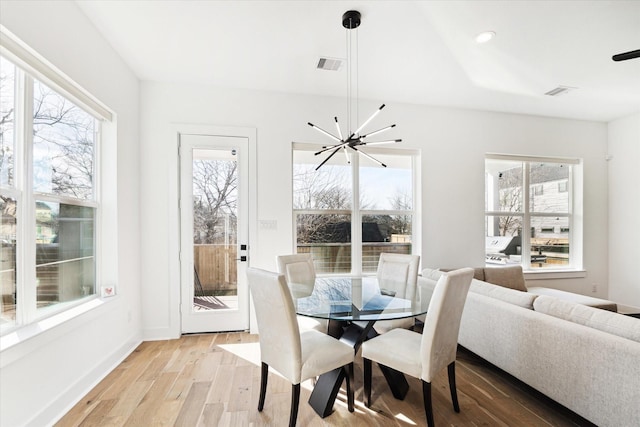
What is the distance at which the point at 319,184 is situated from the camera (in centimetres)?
382

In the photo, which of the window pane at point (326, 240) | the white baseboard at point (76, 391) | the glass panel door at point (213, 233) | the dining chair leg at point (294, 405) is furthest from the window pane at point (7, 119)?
the window pane at point (326, 240)

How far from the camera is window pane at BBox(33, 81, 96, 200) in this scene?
1.94m

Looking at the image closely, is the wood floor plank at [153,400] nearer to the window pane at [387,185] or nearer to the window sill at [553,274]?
the window pane at [387,185]

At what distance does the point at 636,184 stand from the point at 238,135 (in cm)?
555

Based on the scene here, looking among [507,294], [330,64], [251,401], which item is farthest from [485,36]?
[251,401]

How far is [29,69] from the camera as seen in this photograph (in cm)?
177

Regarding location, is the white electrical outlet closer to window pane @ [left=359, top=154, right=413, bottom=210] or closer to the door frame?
the door frame

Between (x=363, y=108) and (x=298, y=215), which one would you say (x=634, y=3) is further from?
(x=298, y=215)

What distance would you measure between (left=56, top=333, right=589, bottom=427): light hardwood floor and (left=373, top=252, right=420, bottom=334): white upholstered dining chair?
0.41 meters

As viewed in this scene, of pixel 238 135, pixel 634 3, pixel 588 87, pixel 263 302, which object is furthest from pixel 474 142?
pixel 263 302

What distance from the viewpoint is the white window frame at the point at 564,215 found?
4363 mm

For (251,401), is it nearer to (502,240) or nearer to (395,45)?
(395,45)

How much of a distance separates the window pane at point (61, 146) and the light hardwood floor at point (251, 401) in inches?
61.3

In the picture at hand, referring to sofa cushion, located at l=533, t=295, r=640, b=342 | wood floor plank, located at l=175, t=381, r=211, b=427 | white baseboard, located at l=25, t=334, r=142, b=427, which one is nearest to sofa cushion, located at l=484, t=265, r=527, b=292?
sofa cushion, located at l=533, t=295, r=640, b=342
